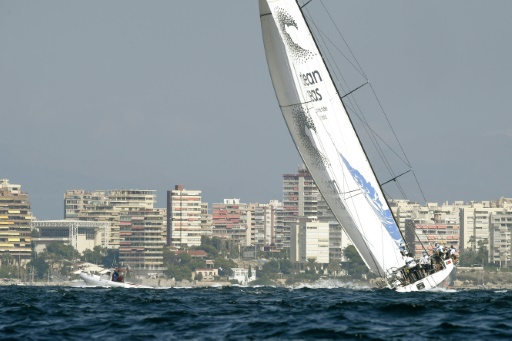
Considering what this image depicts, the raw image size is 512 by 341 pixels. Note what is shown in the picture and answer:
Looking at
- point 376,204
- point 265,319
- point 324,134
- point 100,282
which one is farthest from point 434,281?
point 100,282

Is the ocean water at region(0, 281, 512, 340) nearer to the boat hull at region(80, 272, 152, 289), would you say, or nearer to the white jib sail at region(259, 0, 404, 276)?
the white jib sail at region(259, 0, 404, 276)

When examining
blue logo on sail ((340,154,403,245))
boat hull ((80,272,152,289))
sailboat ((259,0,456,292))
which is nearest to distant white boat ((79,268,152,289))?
boat hull ((80,272,152,289))

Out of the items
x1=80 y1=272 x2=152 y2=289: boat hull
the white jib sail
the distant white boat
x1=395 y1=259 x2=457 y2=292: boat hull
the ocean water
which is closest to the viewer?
the ocean water

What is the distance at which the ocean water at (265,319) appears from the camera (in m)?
30.4

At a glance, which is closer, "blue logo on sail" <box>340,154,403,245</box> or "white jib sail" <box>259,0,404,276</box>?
"white jib sail" <box>259,0,404,276</box>

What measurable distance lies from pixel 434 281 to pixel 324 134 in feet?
23.8

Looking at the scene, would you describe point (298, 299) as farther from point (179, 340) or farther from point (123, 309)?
point (179, 340)

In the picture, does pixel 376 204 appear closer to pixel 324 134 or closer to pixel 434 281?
pixel 324 134

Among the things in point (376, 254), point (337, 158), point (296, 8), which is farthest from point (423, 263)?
point (296, 8)

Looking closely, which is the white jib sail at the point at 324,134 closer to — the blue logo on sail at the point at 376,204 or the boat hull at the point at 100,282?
the blue logo on sail at the point at 376,204

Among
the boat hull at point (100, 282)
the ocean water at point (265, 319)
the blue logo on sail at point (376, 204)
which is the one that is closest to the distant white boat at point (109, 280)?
the boat hull at point (100, 282)

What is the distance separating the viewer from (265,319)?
113 feet

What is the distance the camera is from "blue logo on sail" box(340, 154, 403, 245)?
48125 millimetres

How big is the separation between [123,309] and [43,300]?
8.59m
